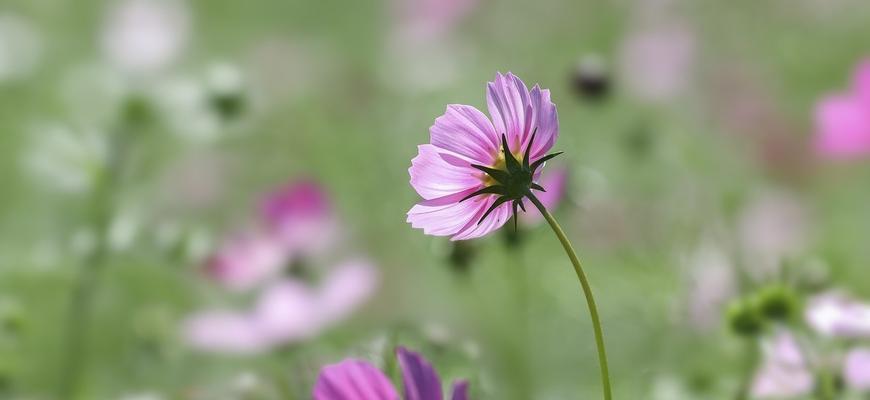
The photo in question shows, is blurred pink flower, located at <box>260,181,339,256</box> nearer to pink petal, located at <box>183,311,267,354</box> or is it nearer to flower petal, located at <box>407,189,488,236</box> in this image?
pink petal, located at <box>183,311,267,354</box>

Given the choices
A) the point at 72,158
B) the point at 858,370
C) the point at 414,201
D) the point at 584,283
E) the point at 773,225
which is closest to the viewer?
the point at 584,283

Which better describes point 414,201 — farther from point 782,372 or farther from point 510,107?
point 510,107

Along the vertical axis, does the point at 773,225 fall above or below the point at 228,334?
above

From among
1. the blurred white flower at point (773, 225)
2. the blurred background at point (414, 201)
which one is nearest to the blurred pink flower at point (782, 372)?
the blurred background at point (414, 201)

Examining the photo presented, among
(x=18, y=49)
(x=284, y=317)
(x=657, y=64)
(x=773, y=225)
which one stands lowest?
(x=284, y=317)

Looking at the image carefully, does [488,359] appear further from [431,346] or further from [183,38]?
[183,38]

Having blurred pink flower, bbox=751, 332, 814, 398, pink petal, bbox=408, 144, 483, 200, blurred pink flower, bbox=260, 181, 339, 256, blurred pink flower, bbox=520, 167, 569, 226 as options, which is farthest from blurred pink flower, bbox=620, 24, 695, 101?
pink petal, bbox=408, 144, 483, 200

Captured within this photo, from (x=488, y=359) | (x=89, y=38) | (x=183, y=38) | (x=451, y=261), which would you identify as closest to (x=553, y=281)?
(x=488, y=359)

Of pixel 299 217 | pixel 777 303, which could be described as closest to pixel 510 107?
pixel 777 303
